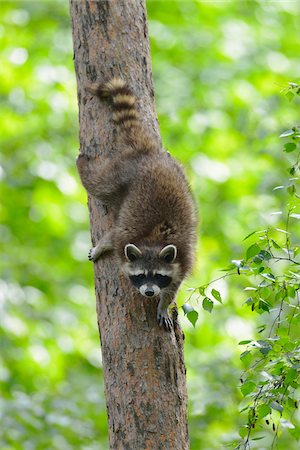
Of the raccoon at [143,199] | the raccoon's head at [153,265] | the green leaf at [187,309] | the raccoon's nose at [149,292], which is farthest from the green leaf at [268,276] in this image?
the raccoon at [143,199]

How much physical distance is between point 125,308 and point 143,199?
859 millimetres

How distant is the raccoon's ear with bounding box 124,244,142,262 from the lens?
14.7ft

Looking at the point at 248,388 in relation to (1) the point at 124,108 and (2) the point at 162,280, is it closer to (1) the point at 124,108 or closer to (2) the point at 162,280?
(2) the point at 162,280

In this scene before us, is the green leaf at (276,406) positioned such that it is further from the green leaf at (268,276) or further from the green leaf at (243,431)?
the green leaf at (268,276)

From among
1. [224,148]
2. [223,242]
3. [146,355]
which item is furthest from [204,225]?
[146,355]

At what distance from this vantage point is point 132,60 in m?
4.59

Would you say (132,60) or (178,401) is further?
(132,60)

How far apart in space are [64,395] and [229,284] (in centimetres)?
199

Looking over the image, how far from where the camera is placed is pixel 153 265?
4645 mm

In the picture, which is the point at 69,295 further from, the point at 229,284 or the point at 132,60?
the point at 132,60

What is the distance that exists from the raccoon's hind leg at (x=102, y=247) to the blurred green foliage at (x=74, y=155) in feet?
11.7

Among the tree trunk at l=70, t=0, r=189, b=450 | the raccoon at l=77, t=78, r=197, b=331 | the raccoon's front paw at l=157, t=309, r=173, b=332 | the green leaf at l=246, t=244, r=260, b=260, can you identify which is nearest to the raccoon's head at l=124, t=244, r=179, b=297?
the raccoon at l=77, t=78, r=197, b=331

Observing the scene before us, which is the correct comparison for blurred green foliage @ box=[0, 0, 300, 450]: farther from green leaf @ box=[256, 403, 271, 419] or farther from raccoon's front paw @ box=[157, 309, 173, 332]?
green leaf @ box=[256, 403, 271, 419]

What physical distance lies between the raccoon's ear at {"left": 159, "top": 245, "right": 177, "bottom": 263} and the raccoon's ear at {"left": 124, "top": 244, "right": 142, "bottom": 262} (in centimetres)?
13
